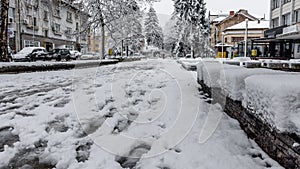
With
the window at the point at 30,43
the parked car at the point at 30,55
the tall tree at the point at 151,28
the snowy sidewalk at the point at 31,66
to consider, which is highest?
the tall tree at the point at 151,28

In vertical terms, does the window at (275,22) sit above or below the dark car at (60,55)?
above

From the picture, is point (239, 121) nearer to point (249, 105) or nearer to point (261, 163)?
point (249, 105)

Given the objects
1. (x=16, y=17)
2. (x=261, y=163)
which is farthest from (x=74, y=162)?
(x=16, y=17)

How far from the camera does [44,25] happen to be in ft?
118

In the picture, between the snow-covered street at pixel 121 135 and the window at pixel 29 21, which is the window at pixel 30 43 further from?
the snow-covered street at pixel 121 135

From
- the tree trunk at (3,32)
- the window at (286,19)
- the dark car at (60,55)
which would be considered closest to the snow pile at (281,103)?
the tree trunk at (3,32)

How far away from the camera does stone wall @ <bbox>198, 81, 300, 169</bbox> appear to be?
7.69ft

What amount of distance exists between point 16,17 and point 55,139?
101 ft

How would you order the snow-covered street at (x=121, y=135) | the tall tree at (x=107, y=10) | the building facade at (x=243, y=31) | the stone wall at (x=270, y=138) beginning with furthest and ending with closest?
the building facade at (x=243, y=31)
the tall tree at (x=107, y=10)
the snow-covered street at (x=121, y=135)
the stone wall at (x=270, y=138)

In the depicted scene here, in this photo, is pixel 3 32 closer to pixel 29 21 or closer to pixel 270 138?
pixel 270 138

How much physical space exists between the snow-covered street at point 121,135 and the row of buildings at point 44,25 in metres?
A: 15.0

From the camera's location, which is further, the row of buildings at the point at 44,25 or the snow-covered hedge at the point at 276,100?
the row of buildings at the point at 44,25

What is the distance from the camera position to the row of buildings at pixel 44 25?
24.0m

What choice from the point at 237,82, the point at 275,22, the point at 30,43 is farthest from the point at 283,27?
the point at 30,43
